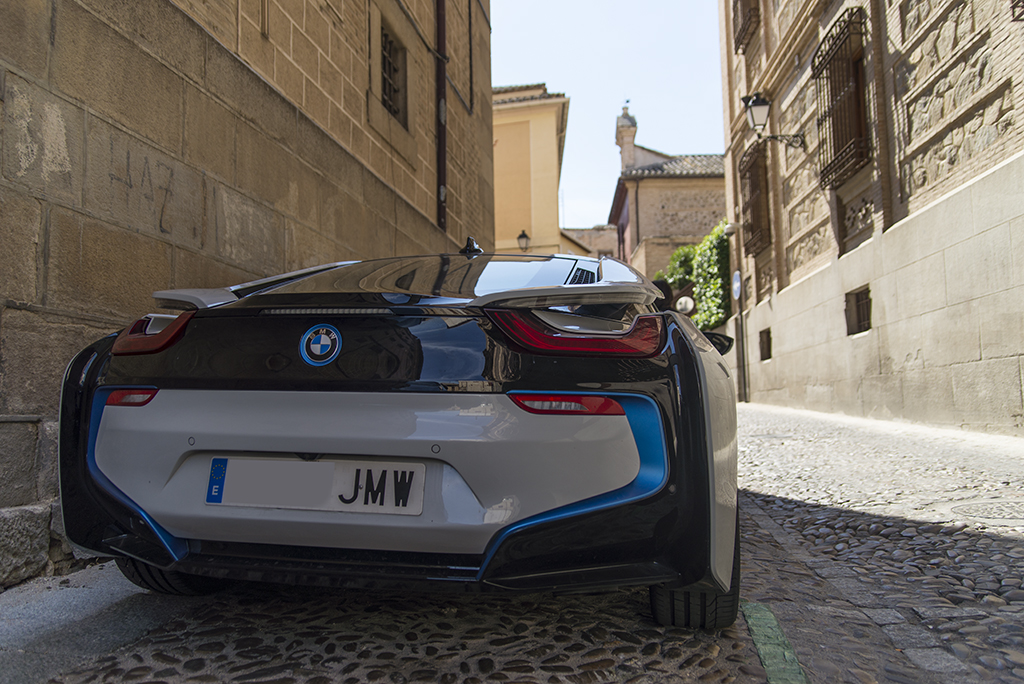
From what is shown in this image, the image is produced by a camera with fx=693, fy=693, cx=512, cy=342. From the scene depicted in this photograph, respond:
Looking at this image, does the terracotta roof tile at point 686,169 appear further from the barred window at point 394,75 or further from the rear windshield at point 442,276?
the rear windshield at point 442,276

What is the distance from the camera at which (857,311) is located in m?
10.1

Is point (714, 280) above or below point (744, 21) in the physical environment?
below

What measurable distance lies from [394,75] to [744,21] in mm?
9868

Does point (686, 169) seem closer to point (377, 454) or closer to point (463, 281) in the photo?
point (463, 281)

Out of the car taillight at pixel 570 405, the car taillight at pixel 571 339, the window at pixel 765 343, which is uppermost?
the window at pixel 765 343

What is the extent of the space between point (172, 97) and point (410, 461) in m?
2.95

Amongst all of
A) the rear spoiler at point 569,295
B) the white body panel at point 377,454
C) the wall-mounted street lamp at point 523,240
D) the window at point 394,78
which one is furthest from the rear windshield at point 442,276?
the wall-mounted street lamp at point 523,240

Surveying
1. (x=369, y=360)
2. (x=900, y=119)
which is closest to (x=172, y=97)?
(x=369, y=360)

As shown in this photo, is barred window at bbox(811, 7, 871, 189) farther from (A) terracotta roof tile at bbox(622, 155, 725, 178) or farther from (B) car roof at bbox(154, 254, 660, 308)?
(A) terracotta roof tile at bbox(622, 155, 725, 178)

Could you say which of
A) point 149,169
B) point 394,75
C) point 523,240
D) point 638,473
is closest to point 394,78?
point 394,75

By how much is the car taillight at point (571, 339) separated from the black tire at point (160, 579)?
134 centimetres

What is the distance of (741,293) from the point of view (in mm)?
16594

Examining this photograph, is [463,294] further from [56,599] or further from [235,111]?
[235,111]

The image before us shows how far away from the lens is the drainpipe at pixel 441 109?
9359 mm
